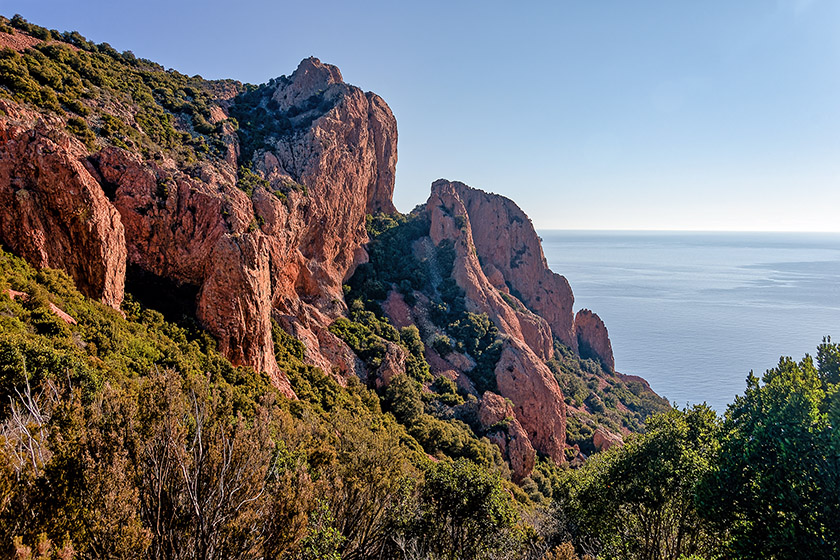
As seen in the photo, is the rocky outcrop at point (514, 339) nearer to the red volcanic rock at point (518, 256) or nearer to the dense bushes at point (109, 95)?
the red volcanic rock at point (518, 256)

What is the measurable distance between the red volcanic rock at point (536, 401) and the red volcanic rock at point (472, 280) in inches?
318

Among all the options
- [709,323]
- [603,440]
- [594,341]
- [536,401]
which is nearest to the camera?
[536,401]

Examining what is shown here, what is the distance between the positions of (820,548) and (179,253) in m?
27.0

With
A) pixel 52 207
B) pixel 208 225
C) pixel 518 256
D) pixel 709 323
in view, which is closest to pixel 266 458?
pixel 52 207

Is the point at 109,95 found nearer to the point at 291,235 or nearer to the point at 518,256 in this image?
the point at 291,235

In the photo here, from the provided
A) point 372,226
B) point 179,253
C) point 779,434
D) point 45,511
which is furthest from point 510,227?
point 45,511

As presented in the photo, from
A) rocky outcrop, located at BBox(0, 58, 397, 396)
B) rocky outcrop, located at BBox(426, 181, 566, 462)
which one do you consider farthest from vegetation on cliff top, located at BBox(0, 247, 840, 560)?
rocky outcrop, located at BBox(426, 181, 566, 462)

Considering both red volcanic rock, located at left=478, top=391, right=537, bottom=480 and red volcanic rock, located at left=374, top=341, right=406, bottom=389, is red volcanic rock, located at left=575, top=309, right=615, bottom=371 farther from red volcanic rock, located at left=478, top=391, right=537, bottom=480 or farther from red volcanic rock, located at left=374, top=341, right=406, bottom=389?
red volcanic rock, located at left=374, top=341, right=406, bottom=389

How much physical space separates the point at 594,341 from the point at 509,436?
1655 inches

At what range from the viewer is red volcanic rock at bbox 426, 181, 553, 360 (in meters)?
51.5

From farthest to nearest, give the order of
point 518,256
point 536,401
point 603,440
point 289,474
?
point 518,256, point 603,440, point 536,401, point 289,474

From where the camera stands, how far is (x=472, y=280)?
52.4 meters

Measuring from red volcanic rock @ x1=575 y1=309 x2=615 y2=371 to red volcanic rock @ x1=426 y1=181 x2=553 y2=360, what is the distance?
14387 millimetres

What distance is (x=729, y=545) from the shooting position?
9.36 m
